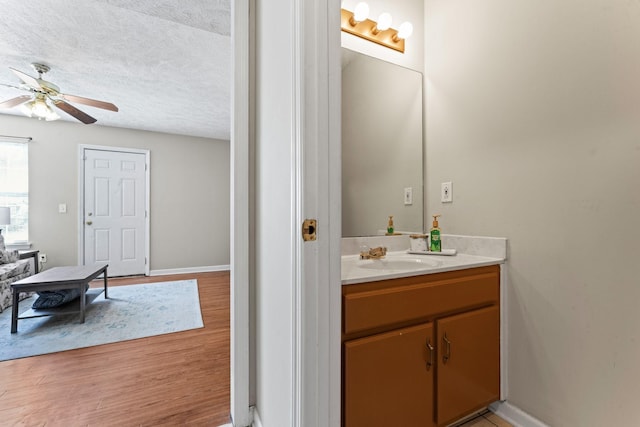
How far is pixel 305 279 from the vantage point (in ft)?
2.34

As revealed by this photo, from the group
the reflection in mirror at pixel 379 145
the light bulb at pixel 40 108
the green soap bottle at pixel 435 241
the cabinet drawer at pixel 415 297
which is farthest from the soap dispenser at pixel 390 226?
the light bulb at pixel 40 108

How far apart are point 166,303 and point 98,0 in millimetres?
2833

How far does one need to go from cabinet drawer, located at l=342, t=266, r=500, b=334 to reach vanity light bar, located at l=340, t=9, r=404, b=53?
1434 millimetres

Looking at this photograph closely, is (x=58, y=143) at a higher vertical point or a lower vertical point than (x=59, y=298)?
higher

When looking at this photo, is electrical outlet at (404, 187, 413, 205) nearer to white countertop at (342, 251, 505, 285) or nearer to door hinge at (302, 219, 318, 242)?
white countertop at (342, 251, 505, 285)

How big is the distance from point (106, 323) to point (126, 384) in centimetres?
122

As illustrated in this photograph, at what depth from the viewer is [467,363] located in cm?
127

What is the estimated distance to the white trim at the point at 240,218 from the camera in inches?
49.9

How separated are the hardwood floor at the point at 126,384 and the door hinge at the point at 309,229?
1.27 meters

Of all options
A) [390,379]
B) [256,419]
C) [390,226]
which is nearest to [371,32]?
[390,226]

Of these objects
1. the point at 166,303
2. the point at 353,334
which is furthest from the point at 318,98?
the point at 166,303

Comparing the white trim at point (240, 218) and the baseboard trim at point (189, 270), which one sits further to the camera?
the baseboard trim at point (189, 270)

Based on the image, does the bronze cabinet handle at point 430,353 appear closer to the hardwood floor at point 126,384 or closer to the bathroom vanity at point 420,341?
the bathroom vanity at point 420,341

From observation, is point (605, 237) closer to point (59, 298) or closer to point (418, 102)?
point (418, 102)
